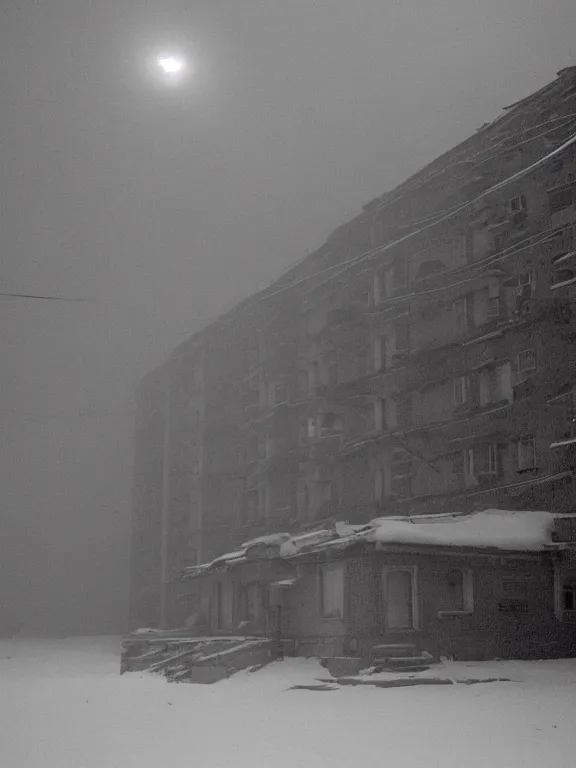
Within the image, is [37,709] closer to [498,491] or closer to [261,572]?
[261,572]

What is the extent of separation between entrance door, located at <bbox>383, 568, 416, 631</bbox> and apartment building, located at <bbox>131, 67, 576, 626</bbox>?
10187mm

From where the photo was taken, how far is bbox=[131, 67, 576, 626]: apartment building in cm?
4150

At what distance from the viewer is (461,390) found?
45.7 meters

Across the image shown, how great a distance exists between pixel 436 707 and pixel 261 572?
54.6 ft

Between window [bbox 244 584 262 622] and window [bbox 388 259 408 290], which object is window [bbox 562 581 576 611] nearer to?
window [bbox 244 584 262 622]

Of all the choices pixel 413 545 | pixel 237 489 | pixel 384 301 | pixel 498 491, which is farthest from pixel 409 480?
pixel 237 489

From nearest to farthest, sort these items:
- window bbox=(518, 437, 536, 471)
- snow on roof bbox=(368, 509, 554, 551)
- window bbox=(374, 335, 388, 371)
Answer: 1. snow on roof bbox=(368, 509, 554, 551)
2. window bbox=(518, 437, 536, 471)
3. window bbox=(374, 335, 388, 371)

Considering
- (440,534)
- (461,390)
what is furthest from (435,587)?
(461,390)

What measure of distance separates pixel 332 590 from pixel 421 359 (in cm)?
1804

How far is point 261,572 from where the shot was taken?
37312 millimetres

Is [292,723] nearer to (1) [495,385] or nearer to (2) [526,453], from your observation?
(2) [526,453]

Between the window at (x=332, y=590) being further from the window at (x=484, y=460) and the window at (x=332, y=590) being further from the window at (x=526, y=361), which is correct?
the window at (x=526, y=361)

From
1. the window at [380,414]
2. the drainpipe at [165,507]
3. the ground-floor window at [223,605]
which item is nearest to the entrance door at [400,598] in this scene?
the ground-floor window at [223,605]

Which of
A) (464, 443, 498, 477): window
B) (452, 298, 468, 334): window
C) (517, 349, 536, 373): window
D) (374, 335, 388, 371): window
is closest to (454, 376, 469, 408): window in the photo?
(452, 298, 468, 334): window
